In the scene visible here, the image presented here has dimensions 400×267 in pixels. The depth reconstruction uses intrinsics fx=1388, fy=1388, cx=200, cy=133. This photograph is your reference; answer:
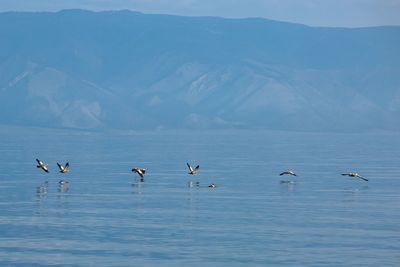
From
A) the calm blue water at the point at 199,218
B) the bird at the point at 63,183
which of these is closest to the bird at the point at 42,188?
the calm blue water at the point at 199,218

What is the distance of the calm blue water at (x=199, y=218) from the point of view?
4959 cm

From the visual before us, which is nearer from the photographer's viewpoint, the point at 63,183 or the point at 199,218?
the point at 199,218

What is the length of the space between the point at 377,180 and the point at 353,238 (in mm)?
32446

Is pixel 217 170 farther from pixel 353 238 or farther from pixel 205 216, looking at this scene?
pixel 353 238

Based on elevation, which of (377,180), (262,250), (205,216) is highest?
(377,180)

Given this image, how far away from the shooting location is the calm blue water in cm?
4959

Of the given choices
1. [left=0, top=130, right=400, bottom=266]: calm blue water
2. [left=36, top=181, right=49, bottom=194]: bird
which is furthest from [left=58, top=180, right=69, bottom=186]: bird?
[left=36, top=181, right=49, bottom=194]: bird

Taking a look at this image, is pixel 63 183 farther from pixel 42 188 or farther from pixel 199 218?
pixel 199 218

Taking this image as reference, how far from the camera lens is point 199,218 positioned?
61000mm

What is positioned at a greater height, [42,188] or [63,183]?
[63,183]

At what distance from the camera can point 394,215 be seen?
62.5m

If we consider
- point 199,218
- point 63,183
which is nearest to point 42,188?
point 63,183

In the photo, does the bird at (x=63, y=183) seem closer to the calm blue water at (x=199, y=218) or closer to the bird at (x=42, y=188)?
the calm blue water at (x=199, y=218)

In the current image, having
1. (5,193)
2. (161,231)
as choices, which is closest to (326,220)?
(161,231)
